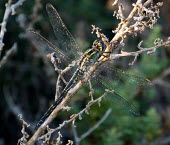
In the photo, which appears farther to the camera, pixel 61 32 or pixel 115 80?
pixel 61 32

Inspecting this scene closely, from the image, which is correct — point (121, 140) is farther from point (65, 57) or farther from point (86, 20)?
point (86, 20)

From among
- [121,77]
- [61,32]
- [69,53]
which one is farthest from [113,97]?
[61,32]

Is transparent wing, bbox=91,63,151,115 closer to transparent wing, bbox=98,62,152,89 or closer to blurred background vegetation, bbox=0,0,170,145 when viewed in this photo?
transparent wing, bbox=98,62,152,89

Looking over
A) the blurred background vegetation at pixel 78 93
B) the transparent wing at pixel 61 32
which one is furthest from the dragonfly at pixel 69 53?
the blurred background vegetation at pixel 78 93

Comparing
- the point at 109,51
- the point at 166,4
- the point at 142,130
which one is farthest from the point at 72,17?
the point at 109,51

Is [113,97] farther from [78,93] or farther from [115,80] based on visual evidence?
[78,93]

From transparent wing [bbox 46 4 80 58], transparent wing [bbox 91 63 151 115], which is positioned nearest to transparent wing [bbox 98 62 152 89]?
transparent wing [bbox 91 63 151 115]
